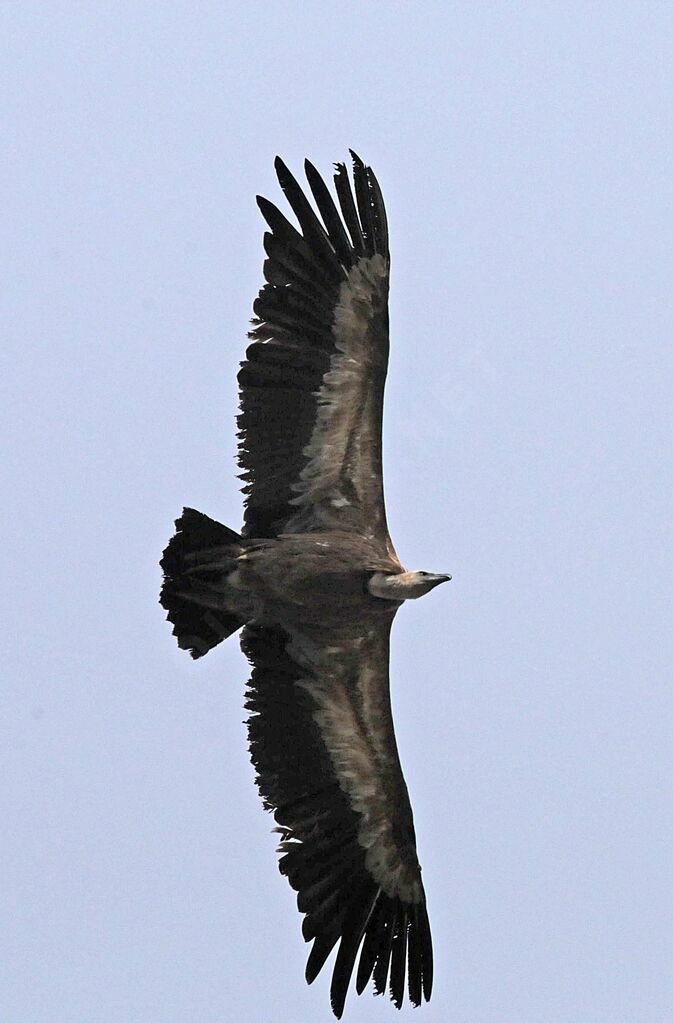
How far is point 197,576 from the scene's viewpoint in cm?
1491

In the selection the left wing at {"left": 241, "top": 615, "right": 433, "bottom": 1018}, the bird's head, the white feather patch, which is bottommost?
the left wing at {"left": 241, "top": 615, "right": 433, "bottom": 1018}

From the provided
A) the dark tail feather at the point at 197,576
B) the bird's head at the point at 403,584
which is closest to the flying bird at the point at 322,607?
the dark tail feather at the point at 197,576

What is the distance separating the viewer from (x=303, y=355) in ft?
49.9

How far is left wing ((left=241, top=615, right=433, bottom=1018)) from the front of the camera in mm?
15250

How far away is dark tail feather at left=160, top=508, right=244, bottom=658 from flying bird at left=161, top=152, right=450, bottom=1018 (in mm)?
12

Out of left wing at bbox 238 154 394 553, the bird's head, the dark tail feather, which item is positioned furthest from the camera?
left wing at bbox 238 154 394 553

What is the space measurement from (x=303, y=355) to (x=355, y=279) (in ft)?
2.53

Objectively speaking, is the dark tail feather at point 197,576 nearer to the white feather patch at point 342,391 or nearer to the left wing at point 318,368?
the left wing at point 318,368

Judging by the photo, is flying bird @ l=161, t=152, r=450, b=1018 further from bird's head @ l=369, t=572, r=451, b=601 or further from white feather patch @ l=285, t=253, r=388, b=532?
bird's head @ l=369, t=572, r=451, b=601

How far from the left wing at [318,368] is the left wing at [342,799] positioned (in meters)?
1.09

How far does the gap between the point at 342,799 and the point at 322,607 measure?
69.9 inches

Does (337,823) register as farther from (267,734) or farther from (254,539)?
(254,539)

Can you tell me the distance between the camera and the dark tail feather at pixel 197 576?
14.8 m

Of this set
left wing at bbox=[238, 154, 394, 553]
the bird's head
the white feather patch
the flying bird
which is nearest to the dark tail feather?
the flying bird
